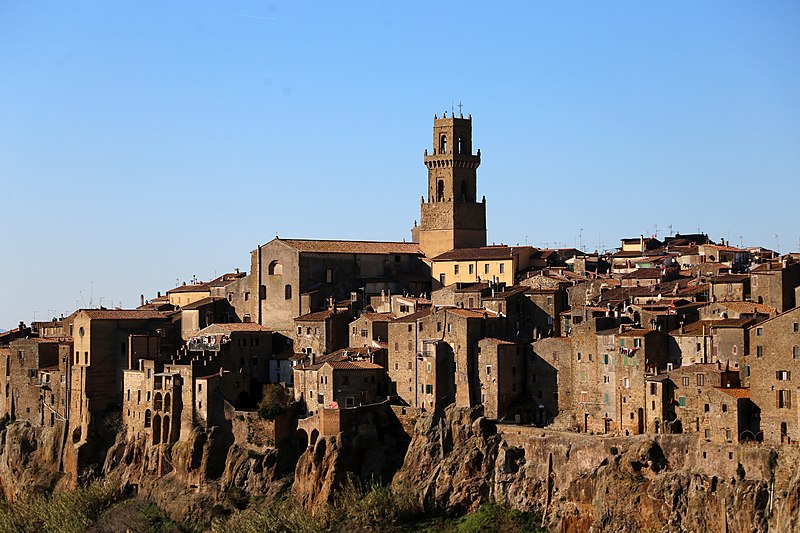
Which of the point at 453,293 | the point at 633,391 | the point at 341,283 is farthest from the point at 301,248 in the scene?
the point at 633,391

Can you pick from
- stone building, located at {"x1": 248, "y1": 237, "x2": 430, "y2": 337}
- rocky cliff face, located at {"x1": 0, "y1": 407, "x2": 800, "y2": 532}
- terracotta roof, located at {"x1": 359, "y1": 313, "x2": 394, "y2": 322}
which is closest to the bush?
rocky cliff face, located at {"x1": 0, "y1": 407, "x2": 800, "y2": 532}

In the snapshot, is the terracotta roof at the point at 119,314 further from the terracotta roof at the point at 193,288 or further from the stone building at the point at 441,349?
the stone building at the point at 441,349

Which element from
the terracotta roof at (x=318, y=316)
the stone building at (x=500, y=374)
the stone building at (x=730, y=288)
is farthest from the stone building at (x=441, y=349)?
the stone building at (x=730, y=288)

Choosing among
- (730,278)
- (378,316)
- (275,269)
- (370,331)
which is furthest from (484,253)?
(730,278)

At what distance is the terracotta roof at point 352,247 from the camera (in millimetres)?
94750

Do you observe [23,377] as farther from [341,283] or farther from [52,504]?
[341,283]

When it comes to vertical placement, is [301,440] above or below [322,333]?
below

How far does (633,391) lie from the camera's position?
Answer: 2808 inches

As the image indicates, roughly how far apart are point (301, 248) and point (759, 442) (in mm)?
35890

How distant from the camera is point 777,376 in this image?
6588cm

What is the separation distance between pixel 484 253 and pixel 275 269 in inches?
486

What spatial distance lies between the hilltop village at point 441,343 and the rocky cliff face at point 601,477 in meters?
1.11

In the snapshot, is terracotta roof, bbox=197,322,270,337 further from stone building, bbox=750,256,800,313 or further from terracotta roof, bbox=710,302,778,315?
stone building, bbox=750,256,800,313

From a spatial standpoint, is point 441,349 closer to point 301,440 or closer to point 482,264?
point 301,440
